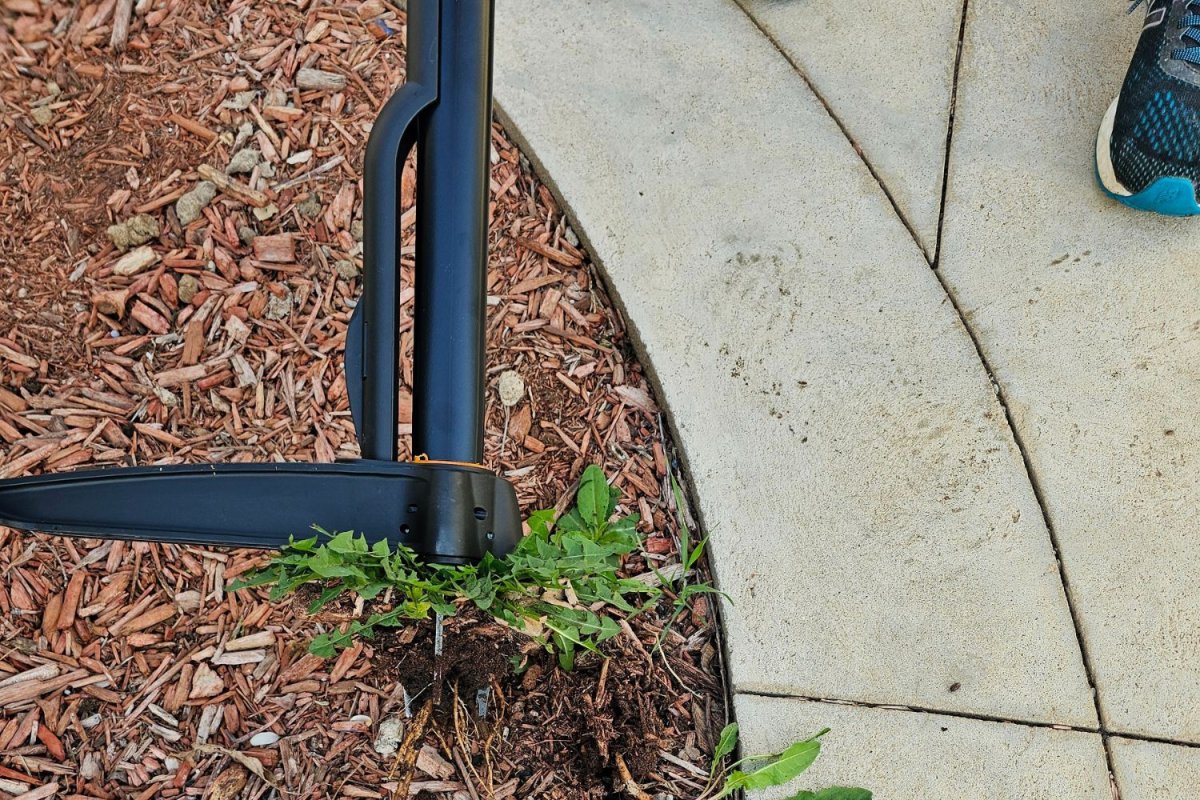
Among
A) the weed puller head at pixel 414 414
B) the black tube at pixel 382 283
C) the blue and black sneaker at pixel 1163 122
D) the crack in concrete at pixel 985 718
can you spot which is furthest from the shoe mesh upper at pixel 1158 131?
the black tube at pixel 382 283

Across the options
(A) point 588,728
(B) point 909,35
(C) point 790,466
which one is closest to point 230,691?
(A) point 588,728

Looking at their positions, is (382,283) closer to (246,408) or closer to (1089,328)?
(246,408)

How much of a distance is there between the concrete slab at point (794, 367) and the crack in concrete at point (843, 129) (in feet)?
0.07

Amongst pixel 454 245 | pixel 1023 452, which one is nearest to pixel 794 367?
pixel 1023 452

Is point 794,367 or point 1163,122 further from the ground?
point 1163,122

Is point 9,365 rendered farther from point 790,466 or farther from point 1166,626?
point 1166,626

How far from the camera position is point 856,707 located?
2.12 m

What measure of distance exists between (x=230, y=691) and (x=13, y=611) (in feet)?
1.72

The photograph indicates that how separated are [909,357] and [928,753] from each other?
936mm

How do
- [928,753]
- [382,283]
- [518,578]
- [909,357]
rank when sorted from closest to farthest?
[382,283] → [518,578] → [928,753] → [909,357]

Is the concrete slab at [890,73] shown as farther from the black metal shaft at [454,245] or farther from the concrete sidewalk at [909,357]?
the black metal shaft at [454,245]

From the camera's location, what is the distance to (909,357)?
235cm

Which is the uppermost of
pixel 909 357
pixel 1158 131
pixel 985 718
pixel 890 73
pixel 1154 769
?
pixel 890 73

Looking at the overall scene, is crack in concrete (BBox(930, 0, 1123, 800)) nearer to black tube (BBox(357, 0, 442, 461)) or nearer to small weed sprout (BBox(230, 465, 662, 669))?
small weed sprout (BBox(230, 465, 662, 669))
